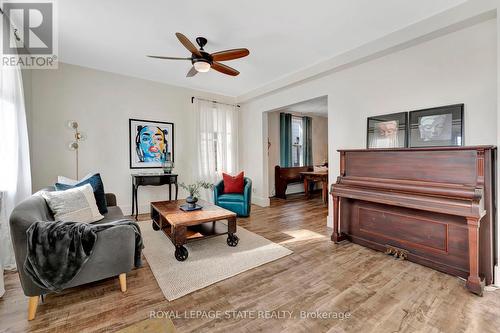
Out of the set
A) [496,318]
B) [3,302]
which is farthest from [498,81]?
[3,302]

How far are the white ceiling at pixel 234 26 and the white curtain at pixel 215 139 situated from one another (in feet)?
4.99

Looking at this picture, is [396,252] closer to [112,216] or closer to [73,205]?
[112,216]

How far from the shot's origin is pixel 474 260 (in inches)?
75.9

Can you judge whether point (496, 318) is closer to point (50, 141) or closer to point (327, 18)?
point (327, 18)

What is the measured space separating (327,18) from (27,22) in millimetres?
3459

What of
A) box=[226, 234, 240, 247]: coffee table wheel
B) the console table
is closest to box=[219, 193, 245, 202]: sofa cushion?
the console table

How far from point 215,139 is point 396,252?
4114 millimetres

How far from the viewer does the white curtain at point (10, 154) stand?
225 centimetres

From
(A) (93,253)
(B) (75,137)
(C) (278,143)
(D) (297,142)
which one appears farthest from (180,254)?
(D) (297,142)

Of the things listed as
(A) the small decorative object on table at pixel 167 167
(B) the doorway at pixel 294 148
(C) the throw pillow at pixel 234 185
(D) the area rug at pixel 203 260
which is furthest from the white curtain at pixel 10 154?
(B) the doorway at pixel 294 148

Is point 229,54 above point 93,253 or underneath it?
above

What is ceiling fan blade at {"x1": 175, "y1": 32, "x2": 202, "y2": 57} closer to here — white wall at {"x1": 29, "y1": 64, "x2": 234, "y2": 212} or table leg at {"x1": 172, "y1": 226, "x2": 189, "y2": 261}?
table leg at {"x1": 172, "y1": 226, "x2": 189, "y2": 261}

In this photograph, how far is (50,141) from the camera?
3.68 metres

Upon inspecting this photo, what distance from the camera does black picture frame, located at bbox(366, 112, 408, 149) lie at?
276 cm
